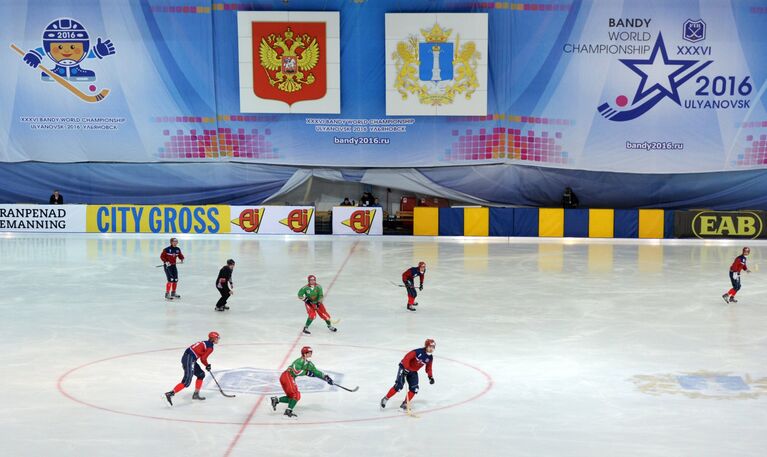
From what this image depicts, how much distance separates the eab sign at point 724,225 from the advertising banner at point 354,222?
41.0ft

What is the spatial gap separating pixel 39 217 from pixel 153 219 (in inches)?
184

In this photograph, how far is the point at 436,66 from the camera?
39.2 meters

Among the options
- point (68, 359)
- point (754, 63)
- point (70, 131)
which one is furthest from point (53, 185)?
point (754, 63)

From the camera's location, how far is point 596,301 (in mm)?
22672

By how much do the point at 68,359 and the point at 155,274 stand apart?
10.7 m

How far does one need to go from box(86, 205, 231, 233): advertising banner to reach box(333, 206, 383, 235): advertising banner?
458 cm

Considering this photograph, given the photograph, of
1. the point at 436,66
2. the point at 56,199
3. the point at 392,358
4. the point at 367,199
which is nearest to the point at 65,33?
the point at 56,199

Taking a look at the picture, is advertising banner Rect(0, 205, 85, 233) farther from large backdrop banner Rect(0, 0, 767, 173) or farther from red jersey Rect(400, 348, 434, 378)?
red jersey Rect(400, 348, 434, 378)

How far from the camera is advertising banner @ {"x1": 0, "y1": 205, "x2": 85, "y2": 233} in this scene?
38.2 m

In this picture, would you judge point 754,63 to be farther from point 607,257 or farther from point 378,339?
point 378,339

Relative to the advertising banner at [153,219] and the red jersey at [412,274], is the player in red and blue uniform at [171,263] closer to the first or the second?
the red jersey at [412,274]

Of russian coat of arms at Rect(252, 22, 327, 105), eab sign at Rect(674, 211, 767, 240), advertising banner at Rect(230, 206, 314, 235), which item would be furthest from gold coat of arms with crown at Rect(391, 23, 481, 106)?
eab sign at Rect(674, 211, 767, 240)

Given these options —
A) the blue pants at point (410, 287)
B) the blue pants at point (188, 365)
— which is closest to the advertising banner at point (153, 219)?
the blue pants at point (410, 287)

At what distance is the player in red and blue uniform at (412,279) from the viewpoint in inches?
783
